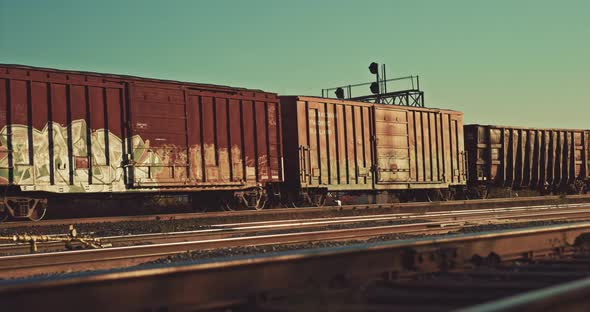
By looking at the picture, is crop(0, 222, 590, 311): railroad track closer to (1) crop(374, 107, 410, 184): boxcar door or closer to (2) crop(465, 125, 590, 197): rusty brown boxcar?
(1) crop(374, 107, 410, 184): boxcar door

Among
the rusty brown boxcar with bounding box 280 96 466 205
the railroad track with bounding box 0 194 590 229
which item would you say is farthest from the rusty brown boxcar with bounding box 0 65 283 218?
the railroad track with bounding box 0 194 590 229

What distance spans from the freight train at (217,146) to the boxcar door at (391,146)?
4 cm

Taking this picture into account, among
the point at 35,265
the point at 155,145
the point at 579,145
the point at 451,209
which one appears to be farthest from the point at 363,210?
the point at 579,145

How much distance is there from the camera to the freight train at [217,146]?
16078 millimetres

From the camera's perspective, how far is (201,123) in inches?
758

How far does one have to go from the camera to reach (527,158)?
102 ft

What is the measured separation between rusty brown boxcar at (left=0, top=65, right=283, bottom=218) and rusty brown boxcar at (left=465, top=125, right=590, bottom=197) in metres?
11.0

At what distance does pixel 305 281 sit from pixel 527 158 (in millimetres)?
27540

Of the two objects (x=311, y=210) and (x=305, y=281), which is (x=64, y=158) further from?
(x=305, y=281)

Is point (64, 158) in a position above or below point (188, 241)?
above

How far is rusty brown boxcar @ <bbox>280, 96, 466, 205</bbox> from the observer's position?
21.8 metres

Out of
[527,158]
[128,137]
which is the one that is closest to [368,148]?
[128,137]

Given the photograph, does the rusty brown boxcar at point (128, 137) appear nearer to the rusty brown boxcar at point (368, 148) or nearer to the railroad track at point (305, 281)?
the rusty brown boxcar at point (368, 148)

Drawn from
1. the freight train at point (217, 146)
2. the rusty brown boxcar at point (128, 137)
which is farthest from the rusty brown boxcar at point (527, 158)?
the rusty brown boxcar at point (128, 137)
